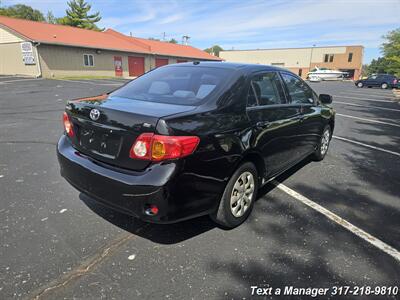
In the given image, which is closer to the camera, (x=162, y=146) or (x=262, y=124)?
(x=162, y=146)

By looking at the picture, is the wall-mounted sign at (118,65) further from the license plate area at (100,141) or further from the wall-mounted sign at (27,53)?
the license plate area at (100,141)

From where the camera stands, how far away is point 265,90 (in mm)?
3525

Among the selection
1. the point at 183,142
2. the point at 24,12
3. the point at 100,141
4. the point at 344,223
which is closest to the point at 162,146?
the point at 183,142

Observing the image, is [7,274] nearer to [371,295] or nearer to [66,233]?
[66,233]

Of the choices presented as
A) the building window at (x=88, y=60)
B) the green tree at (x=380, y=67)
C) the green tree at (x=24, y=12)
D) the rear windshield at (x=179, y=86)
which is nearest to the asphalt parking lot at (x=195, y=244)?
the rear windshield at (x=179, y=86)

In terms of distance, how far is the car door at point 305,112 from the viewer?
4168mm

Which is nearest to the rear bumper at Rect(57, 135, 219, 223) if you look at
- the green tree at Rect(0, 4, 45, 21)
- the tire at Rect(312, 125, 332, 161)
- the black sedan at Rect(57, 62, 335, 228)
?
the black sedan at Rect(57, 62, 335, 228)

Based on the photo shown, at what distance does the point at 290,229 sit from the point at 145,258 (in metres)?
1.53

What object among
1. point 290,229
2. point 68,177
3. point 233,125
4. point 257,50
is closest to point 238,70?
point 233,125

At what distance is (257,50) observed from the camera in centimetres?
6912

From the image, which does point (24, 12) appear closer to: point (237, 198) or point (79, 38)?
point (79, 38)

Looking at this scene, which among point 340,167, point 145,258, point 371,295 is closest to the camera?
point 371,295

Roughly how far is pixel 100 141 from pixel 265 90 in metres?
1.92

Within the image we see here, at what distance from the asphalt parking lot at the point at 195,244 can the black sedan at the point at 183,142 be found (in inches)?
15.9
